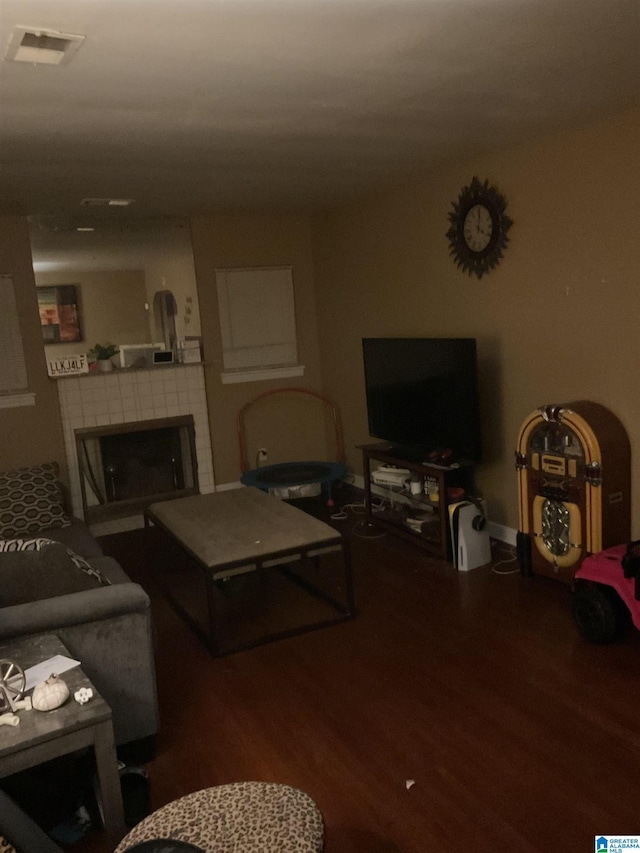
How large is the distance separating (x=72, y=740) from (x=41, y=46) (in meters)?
1.98

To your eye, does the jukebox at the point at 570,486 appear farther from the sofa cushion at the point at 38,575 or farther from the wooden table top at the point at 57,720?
the wooden table top at the point at 57,720

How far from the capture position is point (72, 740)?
188cm

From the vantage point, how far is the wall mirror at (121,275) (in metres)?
5.19

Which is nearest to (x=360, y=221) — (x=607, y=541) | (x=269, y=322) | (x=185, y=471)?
(x=269, y=322)

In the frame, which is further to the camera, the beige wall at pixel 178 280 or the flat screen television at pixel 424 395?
the beige wall at pixel 178 280

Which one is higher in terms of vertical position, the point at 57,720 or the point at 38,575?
the point at 38,575

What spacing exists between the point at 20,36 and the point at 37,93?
1.64ft

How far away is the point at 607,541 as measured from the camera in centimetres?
350

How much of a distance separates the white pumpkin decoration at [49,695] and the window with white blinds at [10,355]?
358 cm

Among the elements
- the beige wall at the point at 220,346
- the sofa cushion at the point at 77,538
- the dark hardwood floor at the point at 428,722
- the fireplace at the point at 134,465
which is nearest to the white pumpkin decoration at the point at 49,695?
the dark hardwood floor at the point at 428,722

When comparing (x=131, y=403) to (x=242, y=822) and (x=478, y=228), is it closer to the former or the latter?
(x=478, y=228)

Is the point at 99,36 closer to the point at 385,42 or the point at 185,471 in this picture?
the point at 385,42

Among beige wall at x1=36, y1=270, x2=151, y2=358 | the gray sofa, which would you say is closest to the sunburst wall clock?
beige wall at x1=36, y1=270, x2=151, y2=358

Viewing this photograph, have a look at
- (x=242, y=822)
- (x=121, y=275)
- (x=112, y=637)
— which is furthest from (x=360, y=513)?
(x=242, y=822)
